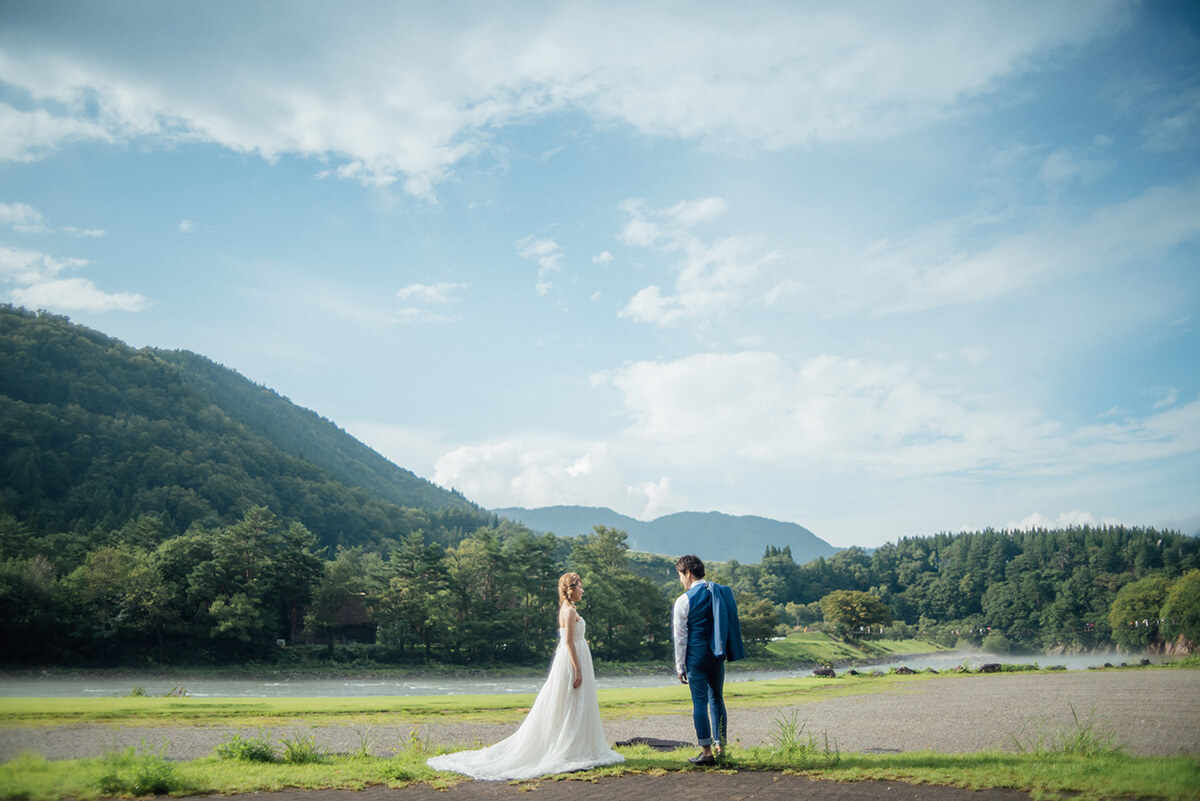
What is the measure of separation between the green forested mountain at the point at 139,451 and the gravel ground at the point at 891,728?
6996mm

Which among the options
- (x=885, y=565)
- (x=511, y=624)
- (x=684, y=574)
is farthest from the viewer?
(x=885, y=565)

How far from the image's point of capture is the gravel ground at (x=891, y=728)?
1021 centimetres

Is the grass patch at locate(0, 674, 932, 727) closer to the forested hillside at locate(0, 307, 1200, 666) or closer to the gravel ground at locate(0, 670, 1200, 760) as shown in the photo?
the gravel ground at locate(0, 670, 1200, 760)

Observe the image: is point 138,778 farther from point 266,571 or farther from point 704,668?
point 266,571

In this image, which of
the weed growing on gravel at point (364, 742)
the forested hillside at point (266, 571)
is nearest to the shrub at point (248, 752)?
the weed growing on gravel at point (364, 742)

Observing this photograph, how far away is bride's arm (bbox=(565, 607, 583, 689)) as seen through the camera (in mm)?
8500

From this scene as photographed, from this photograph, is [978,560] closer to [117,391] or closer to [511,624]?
[511,624]

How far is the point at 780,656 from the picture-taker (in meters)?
74.2

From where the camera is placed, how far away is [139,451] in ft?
238

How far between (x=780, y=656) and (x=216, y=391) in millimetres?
143683

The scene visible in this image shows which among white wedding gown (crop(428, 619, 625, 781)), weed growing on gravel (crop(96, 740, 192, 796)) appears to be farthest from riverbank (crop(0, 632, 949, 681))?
white wedding gown (crop(428, 619, 625, 781))

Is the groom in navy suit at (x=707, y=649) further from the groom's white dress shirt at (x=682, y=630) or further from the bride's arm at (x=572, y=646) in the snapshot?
the bride's arm at (x=572, y=646)

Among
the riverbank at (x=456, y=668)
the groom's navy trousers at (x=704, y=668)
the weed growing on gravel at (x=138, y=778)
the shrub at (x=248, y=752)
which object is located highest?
the groom's navy trousers at (x=704, y=668)

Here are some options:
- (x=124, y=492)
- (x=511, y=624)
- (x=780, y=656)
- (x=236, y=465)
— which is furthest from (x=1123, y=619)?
(x=236, y=465)
